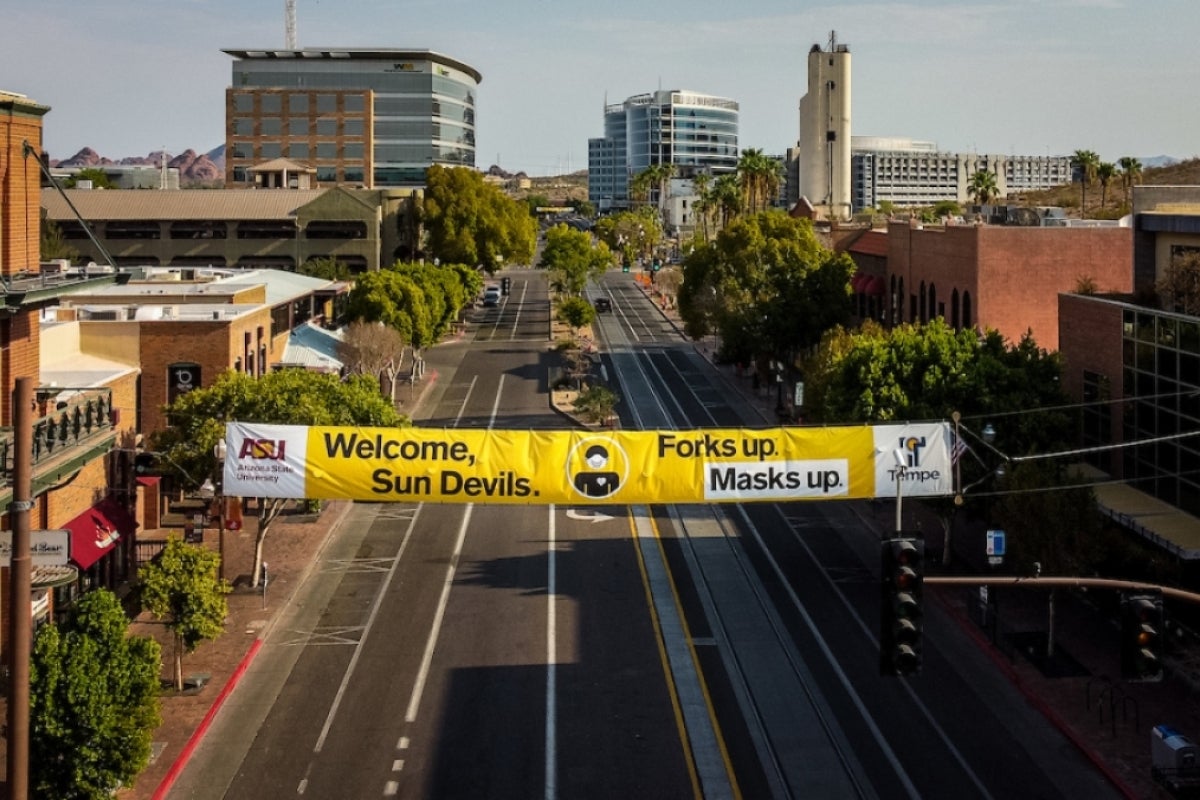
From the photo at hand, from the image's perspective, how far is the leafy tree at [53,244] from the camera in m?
108

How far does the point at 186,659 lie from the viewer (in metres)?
34.5

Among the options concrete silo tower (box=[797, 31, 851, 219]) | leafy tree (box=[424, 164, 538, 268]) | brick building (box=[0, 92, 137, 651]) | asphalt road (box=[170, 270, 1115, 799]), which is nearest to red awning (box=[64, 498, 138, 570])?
brick building (box=[0, 92, 137, 651])

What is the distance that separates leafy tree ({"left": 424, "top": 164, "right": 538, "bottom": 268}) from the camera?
12394 centimetres

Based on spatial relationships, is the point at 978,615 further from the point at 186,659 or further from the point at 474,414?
the point at 474,414

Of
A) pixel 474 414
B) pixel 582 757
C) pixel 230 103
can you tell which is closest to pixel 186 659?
pixel 582 757

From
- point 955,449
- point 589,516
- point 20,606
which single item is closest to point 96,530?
point 20,606

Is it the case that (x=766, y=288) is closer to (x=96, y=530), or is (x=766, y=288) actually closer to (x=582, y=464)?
(x=96, y=530)

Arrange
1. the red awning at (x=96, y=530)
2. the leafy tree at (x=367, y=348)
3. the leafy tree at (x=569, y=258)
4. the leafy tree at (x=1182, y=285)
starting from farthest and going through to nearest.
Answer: the leafy tree at (x=569, y=258)
the leafy tree at (x=367, y=348)
the leafy tree at (x=1182, y=285)
the red awning at (x=96, y=530)

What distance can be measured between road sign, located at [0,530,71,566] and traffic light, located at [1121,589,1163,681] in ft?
47.1

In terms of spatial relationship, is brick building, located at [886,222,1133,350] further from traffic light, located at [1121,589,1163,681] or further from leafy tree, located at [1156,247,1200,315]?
traffic light, located at [1121,589,1163,681]

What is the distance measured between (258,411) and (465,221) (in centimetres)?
8645

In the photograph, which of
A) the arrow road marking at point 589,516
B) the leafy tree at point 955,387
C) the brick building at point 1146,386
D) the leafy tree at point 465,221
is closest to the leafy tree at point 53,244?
the leafy tree at point 465,221

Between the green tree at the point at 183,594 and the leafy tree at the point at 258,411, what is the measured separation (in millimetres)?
7170

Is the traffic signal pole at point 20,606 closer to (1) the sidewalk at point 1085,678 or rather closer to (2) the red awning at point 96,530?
(2) the red awning at point 96,530
